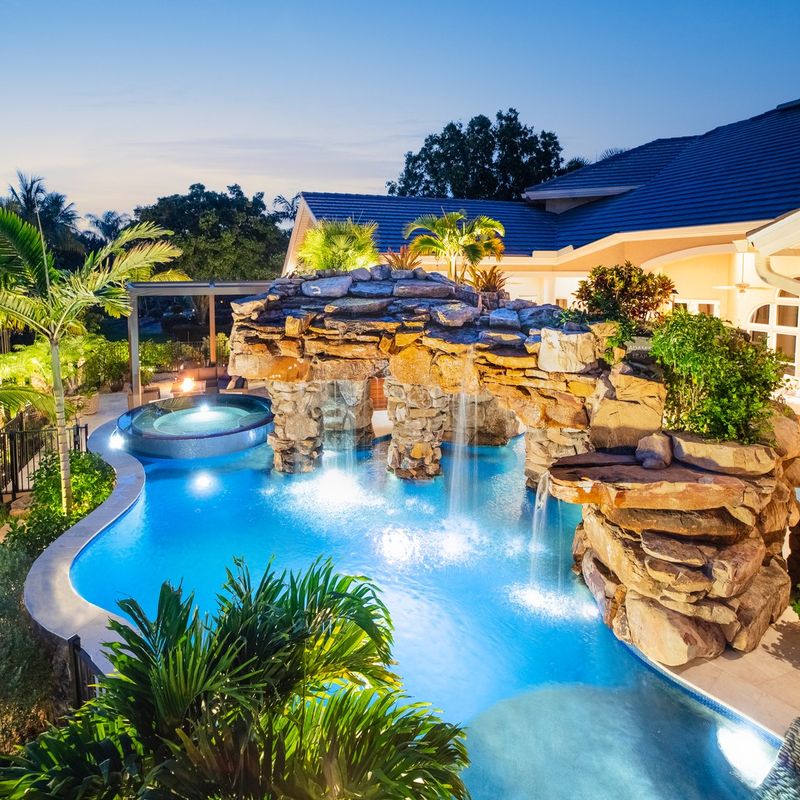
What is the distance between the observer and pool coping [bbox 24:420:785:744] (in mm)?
6625

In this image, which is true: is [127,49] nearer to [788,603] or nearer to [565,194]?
[565,194]

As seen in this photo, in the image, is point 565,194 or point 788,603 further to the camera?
point 565,194

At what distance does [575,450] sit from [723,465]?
4.72 meters

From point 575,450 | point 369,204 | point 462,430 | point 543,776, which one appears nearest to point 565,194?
point 369,204

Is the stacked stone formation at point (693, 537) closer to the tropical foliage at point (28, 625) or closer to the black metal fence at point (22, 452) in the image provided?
the tropical foliage at point (28, 625)

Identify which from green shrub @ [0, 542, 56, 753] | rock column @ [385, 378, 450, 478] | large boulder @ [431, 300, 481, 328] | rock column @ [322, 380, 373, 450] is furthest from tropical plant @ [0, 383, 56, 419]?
large boulder @ [431, 300, 481, 328]

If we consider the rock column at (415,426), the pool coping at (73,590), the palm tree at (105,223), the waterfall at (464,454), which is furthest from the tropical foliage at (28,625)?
the palm tree at (105,223)

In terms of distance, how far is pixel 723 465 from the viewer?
7.81 m

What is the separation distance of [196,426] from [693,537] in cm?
1318

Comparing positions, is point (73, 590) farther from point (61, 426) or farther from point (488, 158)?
point (488, 158)

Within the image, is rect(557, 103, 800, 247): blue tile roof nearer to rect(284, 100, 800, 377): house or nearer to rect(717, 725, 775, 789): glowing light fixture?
rect(284, 100, 800, 377): house

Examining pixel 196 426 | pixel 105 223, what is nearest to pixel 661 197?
pixel 196 426

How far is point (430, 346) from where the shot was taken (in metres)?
12.1

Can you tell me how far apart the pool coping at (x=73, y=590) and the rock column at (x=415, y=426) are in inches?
225
